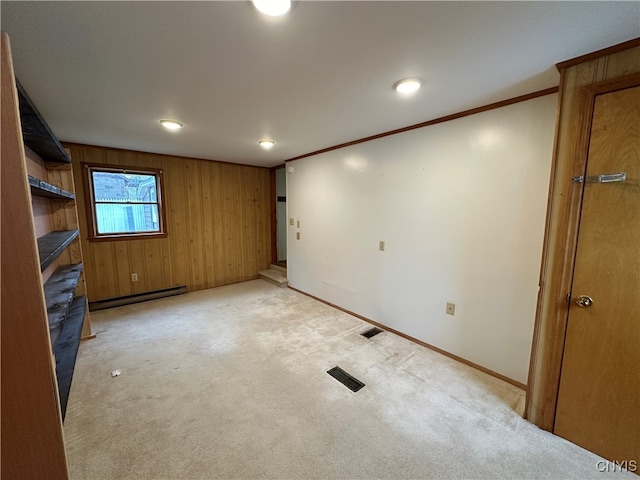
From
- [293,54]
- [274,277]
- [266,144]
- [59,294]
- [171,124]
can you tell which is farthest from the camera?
[274,277]

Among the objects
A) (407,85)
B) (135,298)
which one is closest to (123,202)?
(135,298)

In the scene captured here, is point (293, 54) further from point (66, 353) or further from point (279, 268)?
point (279, 268)

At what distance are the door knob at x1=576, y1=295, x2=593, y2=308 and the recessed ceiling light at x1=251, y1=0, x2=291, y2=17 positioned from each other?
7.04 ft

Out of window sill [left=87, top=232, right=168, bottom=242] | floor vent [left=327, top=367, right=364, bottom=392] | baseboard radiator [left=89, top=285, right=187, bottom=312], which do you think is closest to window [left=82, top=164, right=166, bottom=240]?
window sill [left=87, top=232, right=168, bottom=242]

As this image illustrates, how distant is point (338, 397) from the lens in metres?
1.93

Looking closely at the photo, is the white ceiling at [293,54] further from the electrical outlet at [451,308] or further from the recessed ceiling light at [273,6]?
the electrical outlet at [451,308]

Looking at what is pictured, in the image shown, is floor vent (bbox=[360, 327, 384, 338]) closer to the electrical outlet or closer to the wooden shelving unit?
the electrical outlet

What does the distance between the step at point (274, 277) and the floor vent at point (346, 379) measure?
101 inches

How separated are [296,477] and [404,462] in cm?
61

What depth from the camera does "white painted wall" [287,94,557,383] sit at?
1947 millimetres

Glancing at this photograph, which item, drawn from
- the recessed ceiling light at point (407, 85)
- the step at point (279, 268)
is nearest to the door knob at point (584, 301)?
the recessed ceiling light at point (407, 85)

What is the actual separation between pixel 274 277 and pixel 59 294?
318 cm

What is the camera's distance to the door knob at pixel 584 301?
1452 mm

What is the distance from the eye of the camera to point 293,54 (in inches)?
54.7
